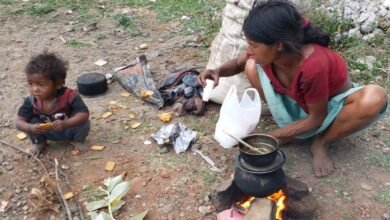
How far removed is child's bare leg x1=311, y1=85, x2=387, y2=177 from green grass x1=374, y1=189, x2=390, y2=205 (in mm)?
314

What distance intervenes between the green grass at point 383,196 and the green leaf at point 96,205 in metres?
1.67

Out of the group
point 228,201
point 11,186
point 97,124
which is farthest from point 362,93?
point 11,186

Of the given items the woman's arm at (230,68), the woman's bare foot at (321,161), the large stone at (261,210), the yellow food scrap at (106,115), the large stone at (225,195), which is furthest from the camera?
the yellow food scrap at (106,115)

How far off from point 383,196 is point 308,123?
664mm

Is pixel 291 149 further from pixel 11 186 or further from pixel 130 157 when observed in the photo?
pixel 11 186

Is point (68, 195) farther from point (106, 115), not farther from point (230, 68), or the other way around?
point (230, 68)

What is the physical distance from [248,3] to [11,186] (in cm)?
212

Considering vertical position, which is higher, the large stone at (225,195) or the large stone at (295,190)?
the large stone at (295,190)

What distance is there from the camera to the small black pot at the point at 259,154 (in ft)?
7.52

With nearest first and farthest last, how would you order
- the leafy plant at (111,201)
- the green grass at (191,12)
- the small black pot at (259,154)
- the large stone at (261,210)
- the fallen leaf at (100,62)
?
1. the small black pot at (259,154)
2. the large stone at (261,210)
3. the leafy plant at (111,201)
4. the fallen leaf at (100,62)
5. the green grass at (191,12)

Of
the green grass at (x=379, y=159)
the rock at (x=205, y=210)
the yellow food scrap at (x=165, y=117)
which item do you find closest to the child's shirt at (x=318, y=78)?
the green grass at (x=379, y=159)

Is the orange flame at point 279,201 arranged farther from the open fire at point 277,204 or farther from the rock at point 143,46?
the rock at point 143,46

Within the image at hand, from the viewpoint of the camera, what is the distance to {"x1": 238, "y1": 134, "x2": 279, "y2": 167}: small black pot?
2291 mm

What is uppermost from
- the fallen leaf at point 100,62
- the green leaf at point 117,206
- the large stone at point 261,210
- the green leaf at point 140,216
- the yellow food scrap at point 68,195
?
the large stone at point 261,210
